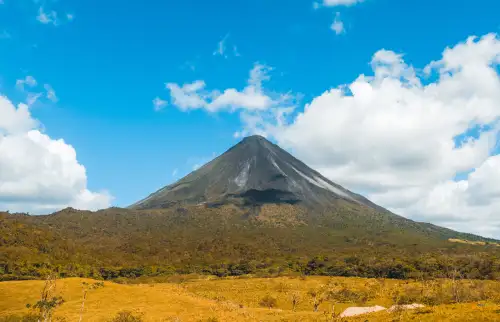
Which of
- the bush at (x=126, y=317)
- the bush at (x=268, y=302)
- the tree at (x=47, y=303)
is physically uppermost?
the tree at (x=47, y=303)

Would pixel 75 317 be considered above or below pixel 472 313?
below

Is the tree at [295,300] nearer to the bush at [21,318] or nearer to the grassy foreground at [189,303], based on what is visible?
the grassy foreground at [189,303]

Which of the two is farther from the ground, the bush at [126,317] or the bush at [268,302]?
the bush at [126,317]

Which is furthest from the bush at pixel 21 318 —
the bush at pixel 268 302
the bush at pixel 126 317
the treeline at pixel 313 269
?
the treeline at pixel 313 269

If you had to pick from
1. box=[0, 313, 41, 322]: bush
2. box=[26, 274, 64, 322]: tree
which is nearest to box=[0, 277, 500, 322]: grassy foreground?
box=[0, 313, 41, 322]: bush

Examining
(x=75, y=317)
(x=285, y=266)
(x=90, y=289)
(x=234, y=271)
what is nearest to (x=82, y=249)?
(x=234, y=271)

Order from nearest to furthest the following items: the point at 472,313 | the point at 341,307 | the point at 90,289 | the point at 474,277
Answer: the point at 472,313
the point at 90,289
the point at 341,307
the point at 474,277

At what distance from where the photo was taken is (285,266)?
165 m

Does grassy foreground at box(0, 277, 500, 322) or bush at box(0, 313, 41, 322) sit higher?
grassy foreground at box(0, 277, 500, 322)

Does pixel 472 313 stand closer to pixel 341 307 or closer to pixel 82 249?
pixel 341 307

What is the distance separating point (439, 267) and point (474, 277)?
15.3 meters

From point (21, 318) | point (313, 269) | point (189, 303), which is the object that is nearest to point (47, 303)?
point (21, 318)

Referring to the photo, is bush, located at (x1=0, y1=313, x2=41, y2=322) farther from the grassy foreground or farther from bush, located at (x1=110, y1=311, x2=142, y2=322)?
bush, located at (x1=110, y1=311, x2=142, y2=322)

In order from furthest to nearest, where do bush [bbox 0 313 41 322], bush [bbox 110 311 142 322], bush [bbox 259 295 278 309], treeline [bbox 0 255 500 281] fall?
treeline [bbox 0 255 500 281]
bush [bbox 259 295 278 309]
bush [bbox 0 313 41 322]
bush [bbox 110 311 142 322]
